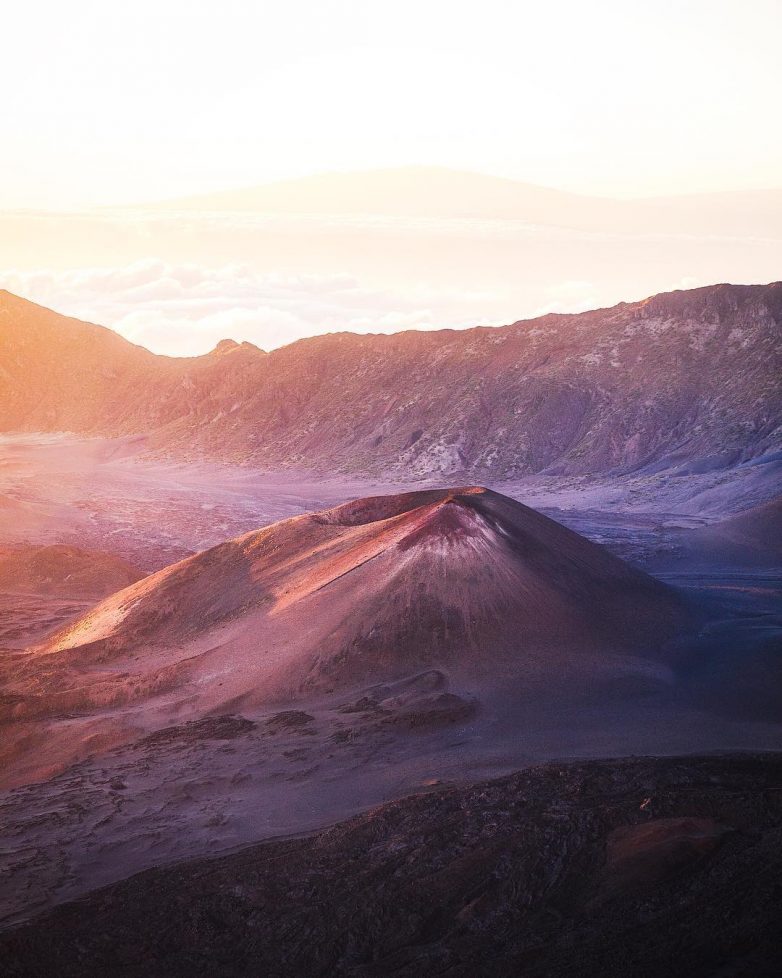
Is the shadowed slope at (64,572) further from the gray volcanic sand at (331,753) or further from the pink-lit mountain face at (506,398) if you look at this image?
the pink-lit mountain face at (506,398)

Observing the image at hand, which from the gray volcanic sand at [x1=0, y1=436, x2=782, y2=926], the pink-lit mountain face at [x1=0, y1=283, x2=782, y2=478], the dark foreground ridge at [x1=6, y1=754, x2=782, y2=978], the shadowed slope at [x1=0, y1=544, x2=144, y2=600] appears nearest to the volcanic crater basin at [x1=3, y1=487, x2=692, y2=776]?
the gray volcanic sand at [x1=0, y1=436, x2=782, y2=926]

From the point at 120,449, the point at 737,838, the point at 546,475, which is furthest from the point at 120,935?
the point at 120,449

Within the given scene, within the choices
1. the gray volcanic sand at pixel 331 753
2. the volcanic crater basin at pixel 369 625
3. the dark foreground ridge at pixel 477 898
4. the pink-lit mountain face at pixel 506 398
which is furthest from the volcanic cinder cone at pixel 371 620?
the pink-lit mountain face at pixel 506 398

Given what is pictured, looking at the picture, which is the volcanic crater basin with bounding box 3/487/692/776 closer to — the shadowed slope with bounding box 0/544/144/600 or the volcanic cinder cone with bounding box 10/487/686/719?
the volcanic cinder cone with bounding box 10/487/686/719

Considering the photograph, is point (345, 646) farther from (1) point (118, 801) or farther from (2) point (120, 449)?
(2) point (120, 449)

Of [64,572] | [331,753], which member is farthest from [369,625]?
[64,572]

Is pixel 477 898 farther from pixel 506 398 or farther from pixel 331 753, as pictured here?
pixel 506 398
